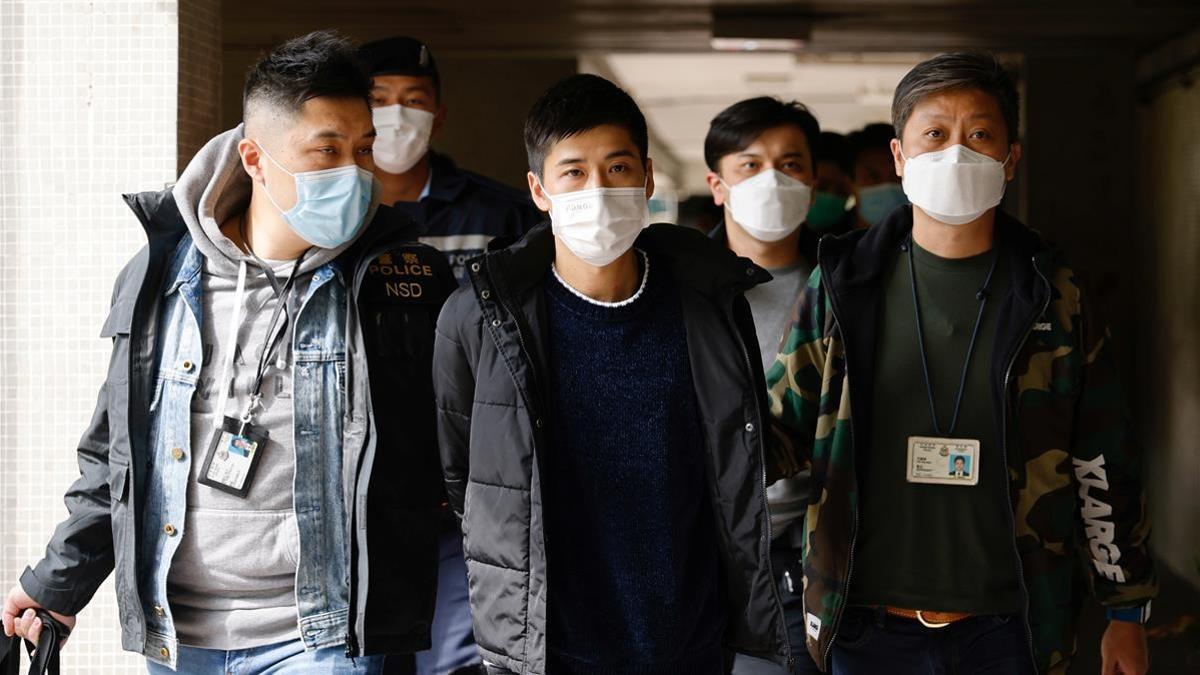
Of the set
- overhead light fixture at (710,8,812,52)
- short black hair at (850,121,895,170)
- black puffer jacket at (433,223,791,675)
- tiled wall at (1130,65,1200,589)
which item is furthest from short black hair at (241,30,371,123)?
tiled wall at (1130,65,1200,589)

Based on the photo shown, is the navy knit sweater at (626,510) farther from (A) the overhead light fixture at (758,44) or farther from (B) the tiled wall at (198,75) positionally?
(A) the overhead light fixture at (758,44)

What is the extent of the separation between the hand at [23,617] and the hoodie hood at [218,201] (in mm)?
795

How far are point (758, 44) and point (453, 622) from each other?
5468 millimetres

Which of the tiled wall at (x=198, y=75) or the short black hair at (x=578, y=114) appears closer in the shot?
the short black hair at (x=578, y=114)

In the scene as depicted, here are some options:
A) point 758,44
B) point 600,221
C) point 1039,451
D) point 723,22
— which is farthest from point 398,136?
point 758,44

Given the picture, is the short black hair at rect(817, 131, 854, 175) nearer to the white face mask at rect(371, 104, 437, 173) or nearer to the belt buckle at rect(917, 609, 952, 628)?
the white face mask at rect(371, 104, 437, 173)

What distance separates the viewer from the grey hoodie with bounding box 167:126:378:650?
8.54 feet

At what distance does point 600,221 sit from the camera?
8.58 feet

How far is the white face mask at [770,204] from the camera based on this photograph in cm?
387

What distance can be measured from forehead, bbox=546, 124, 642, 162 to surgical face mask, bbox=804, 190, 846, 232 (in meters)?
2.75

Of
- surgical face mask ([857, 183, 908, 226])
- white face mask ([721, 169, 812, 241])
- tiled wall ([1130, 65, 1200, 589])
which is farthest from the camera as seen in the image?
tiled wall ([1130, 65, 1200, 589])

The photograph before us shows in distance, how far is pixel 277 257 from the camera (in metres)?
2.76

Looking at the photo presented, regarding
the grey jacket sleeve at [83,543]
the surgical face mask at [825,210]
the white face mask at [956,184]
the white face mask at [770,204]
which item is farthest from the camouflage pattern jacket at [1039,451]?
the surgical face mask at [825,210]

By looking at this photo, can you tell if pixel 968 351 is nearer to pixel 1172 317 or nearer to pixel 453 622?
pixel 453 622
